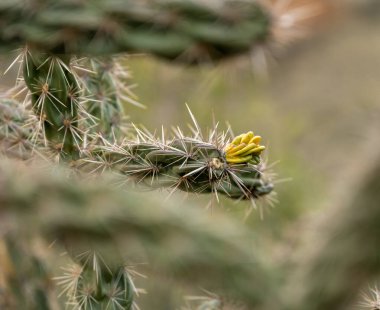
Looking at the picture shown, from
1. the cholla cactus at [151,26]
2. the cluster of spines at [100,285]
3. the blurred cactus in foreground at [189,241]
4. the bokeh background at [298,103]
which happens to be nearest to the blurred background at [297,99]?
the bokeh background at [298,103]

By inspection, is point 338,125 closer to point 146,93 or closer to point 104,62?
point 146,93

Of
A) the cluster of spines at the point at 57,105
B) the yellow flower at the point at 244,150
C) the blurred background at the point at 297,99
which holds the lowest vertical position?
the blurred background at the point at 297,99

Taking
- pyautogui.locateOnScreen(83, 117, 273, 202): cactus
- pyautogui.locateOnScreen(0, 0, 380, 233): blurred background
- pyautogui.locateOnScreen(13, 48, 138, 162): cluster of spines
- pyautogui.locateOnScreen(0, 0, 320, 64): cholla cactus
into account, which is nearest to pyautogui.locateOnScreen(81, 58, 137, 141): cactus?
pyautogui.locateOnScreen(13, 48, 138, 162): cluster of spines

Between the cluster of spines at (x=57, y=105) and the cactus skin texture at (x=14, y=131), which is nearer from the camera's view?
the cluster of spines at (x=57, y=105)

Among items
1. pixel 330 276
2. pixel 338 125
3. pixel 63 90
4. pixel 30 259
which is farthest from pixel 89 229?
pixel 338 125

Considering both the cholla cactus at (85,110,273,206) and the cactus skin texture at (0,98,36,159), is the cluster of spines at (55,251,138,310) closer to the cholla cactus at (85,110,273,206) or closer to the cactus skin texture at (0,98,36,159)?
the cholla cactus at (85,110,273,206)

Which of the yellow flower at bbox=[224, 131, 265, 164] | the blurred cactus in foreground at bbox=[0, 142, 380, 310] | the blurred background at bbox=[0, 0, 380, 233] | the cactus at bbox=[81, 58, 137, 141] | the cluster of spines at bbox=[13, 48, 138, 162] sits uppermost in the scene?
the yellow flower at bbox=[224, 131, 265, 164]

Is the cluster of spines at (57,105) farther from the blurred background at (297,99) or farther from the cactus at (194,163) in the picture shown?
the blurred background at (297,99)

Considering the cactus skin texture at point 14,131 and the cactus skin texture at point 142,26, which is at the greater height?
the cactus skin texture at point 14,131
